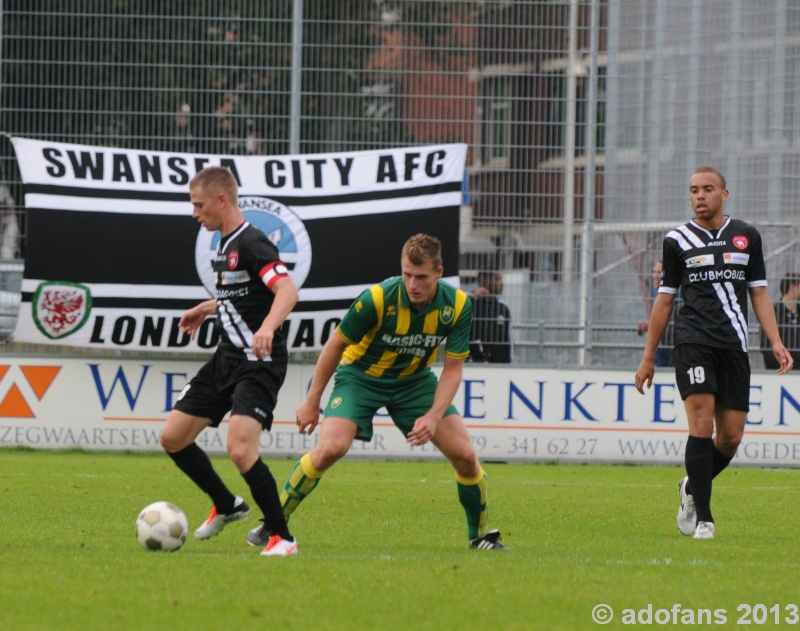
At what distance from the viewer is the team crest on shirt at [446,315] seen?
734cm

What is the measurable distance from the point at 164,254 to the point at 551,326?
4364 mm

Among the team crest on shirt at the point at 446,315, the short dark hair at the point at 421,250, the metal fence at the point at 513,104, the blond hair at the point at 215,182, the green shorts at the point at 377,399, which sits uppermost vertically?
the metal fence at the point at 513,104

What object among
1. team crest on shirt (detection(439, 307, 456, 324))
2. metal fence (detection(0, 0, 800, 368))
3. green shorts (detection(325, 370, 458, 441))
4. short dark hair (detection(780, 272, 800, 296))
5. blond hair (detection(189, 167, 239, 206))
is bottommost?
green shorts (detection(325, 370, 458, 441))

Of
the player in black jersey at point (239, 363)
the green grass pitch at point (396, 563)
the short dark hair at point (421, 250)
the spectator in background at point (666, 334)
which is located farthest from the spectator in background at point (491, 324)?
the short dark hair at point (421, 250)

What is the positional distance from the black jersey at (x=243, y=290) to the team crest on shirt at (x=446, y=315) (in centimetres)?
86

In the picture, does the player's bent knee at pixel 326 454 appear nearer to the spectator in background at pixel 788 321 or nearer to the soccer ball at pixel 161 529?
the soccer ball at pixel 161 529

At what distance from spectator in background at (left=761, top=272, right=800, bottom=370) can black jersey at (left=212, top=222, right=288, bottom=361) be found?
8906mm

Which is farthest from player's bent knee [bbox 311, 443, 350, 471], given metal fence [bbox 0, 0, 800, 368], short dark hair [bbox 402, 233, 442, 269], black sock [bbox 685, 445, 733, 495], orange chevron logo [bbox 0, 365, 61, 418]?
orange chevron logo [bbox 0, 365, 61, 418]

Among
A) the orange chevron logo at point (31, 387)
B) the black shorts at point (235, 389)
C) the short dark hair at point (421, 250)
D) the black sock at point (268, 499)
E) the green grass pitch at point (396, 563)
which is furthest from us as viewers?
the orange chevron logo at point (31, 387)

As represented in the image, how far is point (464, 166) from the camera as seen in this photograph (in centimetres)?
1527

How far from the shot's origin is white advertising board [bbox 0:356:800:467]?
14.9 metres

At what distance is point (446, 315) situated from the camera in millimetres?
7352

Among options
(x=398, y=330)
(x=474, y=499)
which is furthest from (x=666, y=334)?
(x=398, y=330)

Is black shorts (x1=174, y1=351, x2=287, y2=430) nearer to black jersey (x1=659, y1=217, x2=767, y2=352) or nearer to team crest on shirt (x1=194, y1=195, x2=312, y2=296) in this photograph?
black jersey (x1=659, y1=217, x2=767, y2=352)
